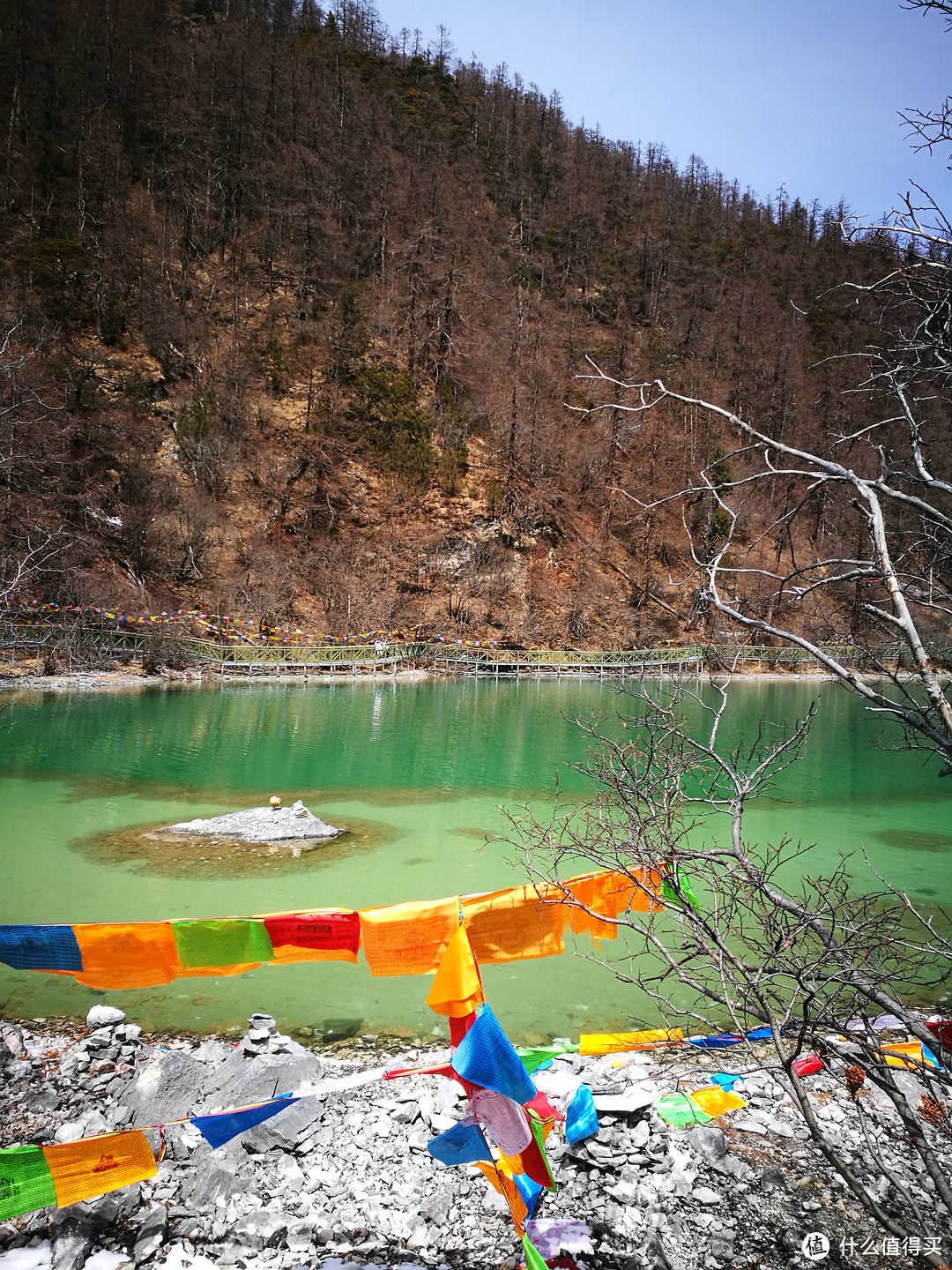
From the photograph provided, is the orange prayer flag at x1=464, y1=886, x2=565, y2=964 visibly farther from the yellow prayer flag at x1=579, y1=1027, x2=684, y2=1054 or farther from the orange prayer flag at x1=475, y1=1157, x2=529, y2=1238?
the orange prayer flag at x1=475, y1=1157, x2=529, y2=1238

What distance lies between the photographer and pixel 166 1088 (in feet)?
12.6

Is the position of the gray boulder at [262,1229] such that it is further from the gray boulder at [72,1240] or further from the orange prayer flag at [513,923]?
the orange prayer flag at [513,923]

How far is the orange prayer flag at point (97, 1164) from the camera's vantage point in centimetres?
288

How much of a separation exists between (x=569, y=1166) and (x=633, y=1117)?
42 cm

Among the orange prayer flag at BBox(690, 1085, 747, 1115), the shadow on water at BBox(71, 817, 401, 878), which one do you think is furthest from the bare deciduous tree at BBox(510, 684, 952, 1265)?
the shadow on water at BBox(71, 817, 401, 878)

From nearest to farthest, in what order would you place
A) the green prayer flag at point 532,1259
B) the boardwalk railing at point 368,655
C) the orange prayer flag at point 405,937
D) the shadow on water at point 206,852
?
the green prayer flag at point 532,1259 → the orange prayer flag at point 405,937 → the shadow on water at point 206,852 → the boardwalk railing at point 368,655

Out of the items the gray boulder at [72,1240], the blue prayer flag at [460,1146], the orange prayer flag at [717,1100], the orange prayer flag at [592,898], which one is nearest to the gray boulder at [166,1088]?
the gray boulder at [72,1240]

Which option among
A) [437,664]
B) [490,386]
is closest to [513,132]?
[490,386]

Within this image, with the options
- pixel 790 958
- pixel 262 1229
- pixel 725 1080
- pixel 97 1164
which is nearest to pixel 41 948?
pixel 97 1164

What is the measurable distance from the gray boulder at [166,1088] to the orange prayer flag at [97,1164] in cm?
64

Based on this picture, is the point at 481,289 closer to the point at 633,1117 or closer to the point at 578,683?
the point at 578,683

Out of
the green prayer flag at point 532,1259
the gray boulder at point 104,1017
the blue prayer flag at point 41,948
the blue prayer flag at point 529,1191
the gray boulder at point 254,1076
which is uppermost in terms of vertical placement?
the blue prayer flag at point 41,948

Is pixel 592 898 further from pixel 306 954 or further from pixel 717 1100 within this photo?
pixel 306 954

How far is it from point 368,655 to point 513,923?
2647cm
